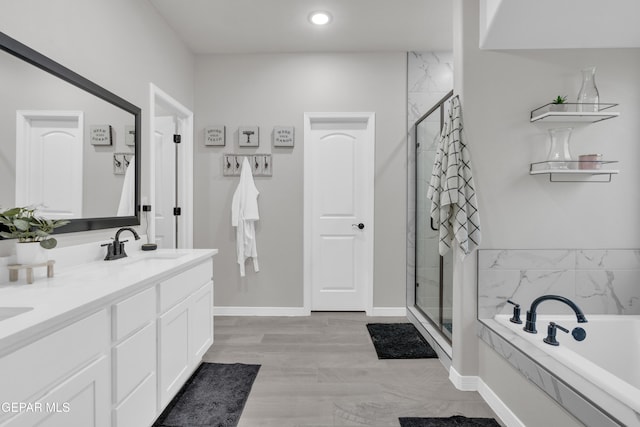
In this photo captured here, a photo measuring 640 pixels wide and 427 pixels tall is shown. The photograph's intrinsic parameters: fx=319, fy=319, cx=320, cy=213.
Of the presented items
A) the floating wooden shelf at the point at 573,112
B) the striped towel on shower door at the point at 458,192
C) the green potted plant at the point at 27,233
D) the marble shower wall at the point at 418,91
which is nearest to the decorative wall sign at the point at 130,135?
the green potted plant at the point at 27,233

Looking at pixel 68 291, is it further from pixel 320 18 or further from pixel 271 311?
pixel 320 18

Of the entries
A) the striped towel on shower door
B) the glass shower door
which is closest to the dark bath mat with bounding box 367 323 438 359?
the glass shower door

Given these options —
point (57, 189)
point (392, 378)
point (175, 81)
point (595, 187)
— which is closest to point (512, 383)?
point (392, 378)

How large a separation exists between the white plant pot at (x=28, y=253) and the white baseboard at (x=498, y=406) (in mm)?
2466

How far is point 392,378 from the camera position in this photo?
7.33 ft

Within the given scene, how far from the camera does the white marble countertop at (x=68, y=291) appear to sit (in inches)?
35.1

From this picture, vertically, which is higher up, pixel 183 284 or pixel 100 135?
pixel 100 135

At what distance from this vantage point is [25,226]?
139 centimetres

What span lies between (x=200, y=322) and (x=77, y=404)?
114cm

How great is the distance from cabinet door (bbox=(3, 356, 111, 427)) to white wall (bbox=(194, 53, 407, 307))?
227 cm

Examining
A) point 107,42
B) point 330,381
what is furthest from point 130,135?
point 330,381

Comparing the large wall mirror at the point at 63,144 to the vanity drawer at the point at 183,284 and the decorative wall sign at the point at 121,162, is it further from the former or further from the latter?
the vanity drawer at the point at 183,284

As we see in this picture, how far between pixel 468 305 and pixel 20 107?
2.65 meters

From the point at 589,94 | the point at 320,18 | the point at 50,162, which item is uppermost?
the point at 320,18
